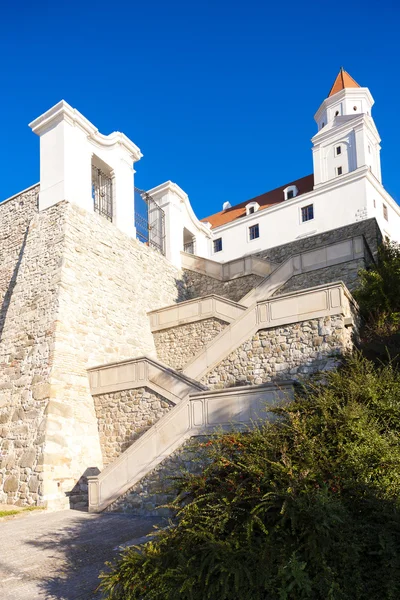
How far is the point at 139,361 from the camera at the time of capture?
13.0 meters

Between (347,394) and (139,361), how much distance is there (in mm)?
7209

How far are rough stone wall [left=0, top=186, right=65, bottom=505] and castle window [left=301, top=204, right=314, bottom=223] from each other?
72.8 feet

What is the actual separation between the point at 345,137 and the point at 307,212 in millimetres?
6759

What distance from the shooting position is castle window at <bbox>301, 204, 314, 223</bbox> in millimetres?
35125

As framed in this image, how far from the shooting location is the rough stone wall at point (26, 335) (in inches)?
478

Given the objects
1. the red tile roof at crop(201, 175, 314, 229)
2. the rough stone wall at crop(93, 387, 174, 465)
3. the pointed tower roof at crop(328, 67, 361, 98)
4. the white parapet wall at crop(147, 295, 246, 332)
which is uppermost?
the pointed tower roof at crop(328, 67, 361, 98)

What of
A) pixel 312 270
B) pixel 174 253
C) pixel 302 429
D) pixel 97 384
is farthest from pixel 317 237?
pixel 302 429

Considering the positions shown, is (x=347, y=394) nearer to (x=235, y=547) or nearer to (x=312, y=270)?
(x=235, y=547)

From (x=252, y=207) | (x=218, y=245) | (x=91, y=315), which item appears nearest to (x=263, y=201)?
(x=252, y=207)

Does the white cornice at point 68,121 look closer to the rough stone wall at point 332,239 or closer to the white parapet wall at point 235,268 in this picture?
the white parapet wall at point 235,268

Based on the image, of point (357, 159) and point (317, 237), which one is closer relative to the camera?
point (317, 237)

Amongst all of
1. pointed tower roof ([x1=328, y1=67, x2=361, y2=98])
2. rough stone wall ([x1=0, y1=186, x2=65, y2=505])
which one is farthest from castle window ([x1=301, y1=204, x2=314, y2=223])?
rough stone wall ([x1=0, y1=186, x2=65, y2=505])

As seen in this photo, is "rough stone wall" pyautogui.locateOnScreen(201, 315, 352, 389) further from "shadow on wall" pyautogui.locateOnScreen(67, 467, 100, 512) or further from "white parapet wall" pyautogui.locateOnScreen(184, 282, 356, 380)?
"shadow on wall" pyautogui.locateOnScreen(67, 467, 100, 512)

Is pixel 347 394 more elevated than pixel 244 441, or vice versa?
pixel 347 394
